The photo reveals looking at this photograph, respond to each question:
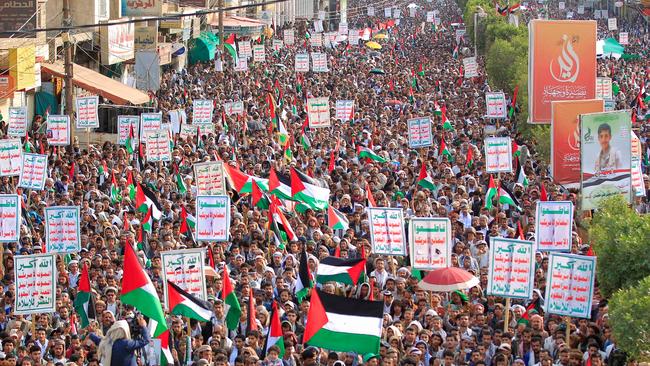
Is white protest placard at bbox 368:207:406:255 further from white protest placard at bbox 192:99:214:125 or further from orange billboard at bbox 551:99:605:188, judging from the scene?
white protest placard at bbox 192:99:214:125

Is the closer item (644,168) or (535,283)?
(535,283)

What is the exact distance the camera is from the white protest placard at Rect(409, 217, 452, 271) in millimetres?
16672

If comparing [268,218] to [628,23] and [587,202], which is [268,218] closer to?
[587,202]

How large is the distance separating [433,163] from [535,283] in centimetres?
898

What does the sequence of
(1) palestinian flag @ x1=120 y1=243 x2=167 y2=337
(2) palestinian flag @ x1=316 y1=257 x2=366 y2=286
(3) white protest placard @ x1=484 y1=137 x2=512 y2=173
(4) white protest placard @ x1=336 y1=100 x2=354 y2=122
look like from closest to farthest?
(1) palestinian flag @ x1=120 y1=243 x2=167 y2=337, (2) palestinian flag @ x1=316 y1=257 x2=366 y2=286, (3) white protest placard @ x1=484 y1=137 x2=512 y2=173, (4) white protest placard @ x1=336 y1=100 x2=354 y2=122

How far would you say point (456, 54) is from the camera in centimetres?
6312

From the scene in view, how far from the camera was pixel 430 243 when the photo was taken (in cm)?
1673

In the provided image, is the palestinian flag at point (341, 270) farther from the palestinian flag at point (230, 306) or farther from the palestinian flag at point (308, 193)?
the palestinian flag at point (308, 193)

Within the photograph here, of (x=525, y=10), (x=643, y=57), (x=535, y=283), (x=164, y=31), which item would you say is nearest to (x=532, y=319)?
(x=535, y=283)

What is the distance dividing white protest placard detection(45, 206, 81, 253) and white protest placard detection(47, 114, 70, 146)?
8660 mm

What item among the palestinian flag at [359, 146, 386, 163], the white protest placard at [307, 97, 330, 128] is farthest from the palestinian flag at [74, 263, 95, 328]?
the white protest placard at [307, 97, 330, 128]

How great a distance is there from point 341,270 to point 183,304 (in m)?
2.19

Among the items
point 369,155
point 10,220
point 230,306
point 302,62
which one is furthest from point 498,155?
point 302,62

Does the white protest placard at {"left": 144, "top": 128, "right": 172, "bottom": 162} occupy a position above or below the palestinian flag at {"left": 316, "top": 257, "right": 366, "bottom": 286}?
above
